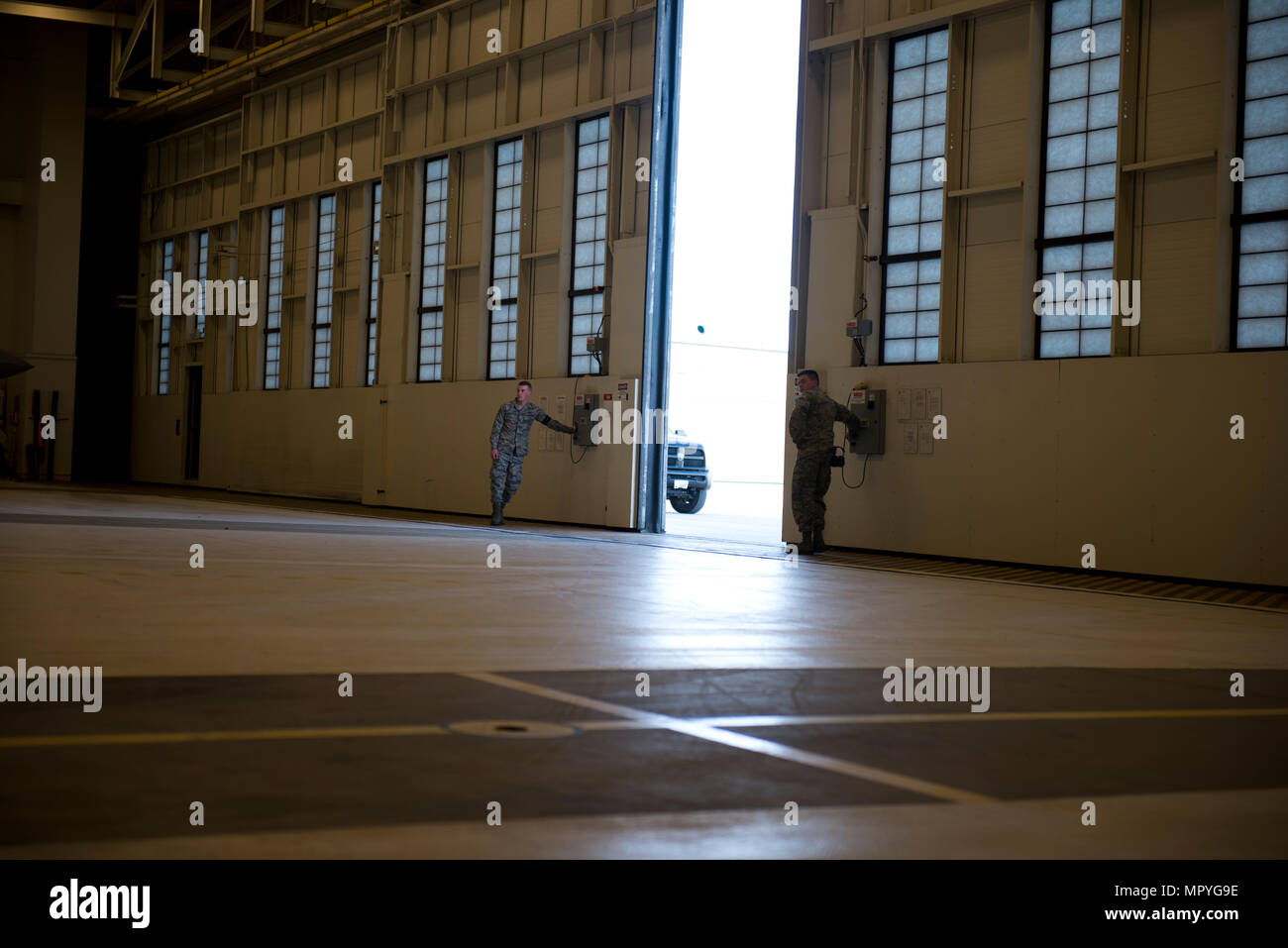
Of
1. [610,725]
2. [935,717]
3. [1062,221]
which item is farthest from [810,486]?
[610,725]

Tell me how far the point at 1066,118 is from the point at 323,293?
16.8 metres

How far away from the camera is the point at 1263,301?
11672mm

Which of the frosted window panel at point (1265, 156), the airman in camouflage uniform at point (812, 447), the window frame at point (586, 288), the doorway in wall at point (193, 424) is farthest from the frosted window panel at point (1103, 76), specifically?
the doorway in wall at point (193, 424)

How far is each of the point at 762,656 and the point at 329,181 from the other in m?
21.2

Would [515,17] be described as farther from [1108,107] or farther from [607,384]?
[1108,107]

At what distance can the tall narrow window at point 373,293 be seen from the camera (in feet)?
79.6

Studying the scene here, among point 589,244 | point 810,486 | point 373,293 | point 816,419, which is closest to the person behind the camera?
point 816,419

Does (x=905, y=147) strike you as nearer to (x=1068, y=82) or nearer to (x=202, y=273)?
(x=1068, y=82)

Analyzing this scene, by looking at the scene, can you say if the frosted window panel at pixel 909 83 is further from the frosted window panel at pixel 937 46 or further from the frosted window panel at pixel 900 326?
the frosted window panel at pixel 900 326

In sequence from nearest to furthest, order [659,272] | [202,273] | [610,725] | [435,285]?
[610,725] → [659,272] → [435,285] → [202,273]

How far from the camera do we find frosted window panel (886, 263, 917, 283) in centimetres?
1473

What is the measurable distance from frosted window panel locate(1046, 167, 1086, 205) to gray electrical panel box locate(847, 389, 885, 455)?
2.81 m

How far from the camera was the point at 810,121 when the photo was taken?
1577 cm

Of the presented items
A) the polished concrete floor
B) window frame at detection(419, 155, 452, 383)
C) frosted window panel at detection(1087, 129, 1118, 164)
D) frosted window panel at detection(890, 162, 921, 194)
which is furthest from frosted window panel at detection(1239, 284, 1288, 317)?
window frame at detection(419, 155, 452, 383)
